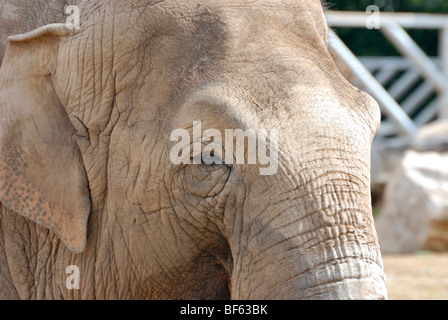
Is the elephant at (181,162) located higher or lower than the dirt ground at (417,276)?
lower

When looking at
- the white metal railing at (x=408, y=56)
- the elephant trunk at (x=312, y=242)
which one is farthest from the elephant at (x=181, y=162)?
the white metal railing at (x=408, y=56)

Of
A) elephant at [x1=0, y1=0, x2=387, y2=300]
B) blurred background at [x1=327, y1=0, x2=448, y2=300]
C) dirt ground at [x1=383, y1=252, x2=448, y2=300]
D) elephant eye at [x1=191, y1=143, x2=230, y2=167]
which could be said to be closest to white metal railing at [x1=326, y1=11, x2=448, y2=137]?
blurred background at [x1=327, y1=0, x2=448, y2=300]

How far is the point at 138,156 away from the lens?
262 cm

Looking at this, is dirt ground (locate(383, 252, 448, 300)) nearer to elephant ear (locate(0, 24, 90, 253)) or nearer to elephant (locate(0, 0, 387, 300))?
elephant (locate(0, 0, 387, 300))

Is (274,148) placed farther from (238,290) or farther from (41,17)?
(41,17)

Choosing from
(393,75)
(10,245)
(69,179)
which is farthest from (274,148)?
(393,75)

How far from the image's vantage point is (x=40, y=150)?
277 centimetres

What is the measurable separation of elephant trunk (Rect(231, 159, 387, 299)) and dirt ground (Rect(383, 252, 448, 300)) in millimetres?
3302

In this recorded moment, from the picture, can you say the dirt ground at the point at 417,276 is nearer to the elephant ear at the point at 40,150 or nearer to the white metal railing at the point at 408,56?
the white metal railing at the point at 408,56

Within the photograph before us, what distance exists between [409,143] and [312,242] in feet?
27.6

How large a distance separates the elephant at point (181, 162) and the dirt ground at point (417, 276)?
314 centimetres

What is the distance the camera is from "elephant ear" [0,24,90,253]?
277 cm

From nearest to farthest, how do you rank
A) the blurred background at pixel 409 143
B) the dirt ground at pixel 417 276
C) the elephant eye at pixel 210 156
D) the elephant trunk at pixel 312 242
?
the elephant trunk at pixel 312 242, the elephant eye at pixel 210 156, the dirt ground at pixel 417 276, the blurred background at pixel 409 143

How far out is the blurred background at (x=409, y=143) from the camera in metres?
7.27
